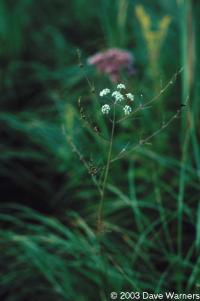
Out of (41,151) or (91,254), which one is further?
(41,151)

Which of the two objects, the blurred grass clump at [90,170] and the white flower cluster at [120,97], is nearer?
the white flower cluster at [120,97]

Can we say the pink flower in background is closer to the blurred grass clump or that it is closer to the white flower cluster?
the blurred grass clump

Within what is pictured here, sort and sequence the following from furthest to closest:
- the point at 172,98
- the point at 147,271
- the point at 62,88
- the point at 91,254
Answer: the point at 62,88
the point at 172,98
the point at 147,271
the point at 91,254

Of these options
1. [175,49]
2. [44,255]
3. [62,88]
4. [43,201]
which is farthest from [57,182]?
[175,49]

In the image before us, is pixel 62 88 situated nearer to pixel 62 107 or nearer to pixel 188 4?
pixel 62 107

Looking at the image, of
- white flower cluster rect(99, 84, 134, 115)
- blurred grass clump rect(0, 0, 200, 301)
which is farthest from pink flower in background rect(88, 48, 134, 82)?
white flower cluster rect(99, 84, 134, 115)

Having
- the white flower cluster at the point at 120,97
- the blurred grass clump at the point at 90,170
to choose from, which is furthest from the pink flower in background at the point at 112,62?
the white flower cluster at the point at 120,97

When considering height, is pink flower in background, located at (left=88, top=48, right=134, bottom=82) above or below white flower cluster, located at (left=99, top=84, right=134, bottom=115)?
above

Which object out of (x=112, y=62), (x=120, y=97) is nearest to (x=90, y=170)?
(x=120, y=97)

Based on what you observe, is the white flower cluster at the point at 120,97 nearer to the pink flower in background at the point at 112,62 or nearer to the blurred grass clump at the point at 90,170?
the blurred grass clump at the point at 90,170
